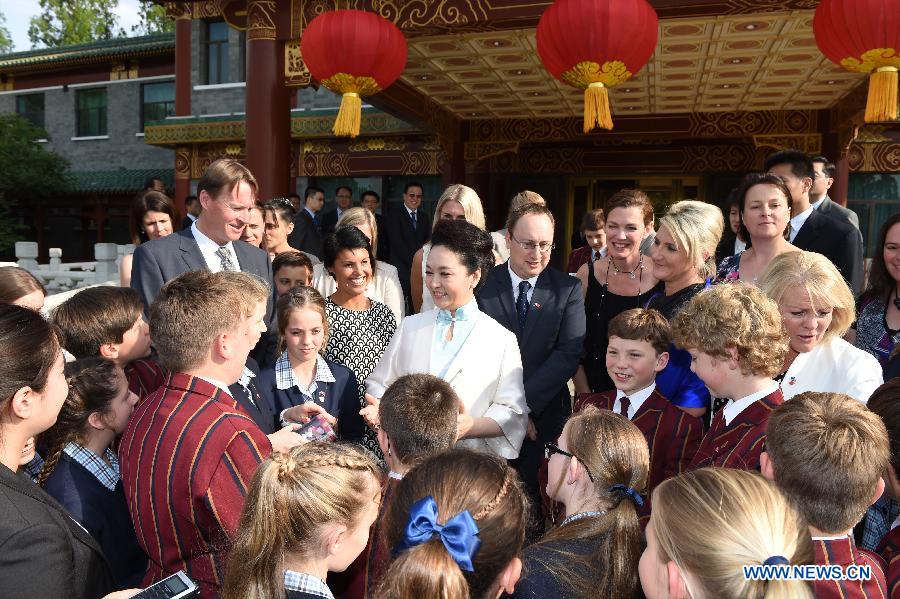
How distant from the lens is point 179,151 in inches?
556

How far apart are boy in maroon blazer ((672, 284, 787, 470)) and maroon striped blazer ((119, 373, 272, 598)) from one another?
55.4 inches

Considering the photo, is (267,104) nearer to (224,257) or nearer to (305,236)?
(305,236)

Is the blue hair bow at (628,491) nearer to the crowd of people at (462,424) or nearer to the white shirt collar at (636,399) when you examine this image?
the crowd of people at (462,424)

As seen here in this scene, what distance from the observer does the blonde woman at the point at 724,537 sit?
1164 mm

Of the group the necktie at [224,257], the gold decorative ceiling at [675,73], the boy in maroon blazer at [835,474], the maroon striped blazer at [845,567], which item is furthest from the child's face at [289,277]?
the gold decorative ceiling at [675,73]

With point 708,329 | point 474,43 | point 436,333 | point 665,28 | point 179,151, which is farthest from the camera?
point 179,151

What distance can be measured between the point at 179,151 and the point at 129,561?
13.6 meters

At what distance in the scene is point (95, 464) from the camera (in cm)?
201

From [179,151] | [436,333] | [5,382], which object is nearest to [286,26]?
[436,333]

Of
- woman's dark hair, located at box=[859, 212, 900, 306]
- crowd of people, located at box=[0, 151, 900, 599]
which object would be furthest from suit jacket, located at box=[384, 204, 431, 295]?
woman's dark hair, located at box=[859, 212, 900, 306]

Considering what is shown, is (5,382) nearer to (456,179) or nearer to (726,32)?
(726,32)

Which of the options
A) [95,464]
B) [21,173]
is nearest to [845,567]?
[95,464]

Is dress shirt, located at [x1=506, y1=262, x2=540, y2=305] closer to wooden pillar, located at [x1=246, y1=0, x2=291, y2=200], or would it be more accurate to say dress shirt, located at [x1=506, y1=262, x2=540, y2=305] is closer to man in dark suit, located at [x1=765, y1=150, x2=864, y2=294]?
man in dark suit, located at [x1=765, y1=150, x2=864, y2=294]

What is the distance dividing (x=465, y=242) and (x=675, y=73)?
21.4 feet
